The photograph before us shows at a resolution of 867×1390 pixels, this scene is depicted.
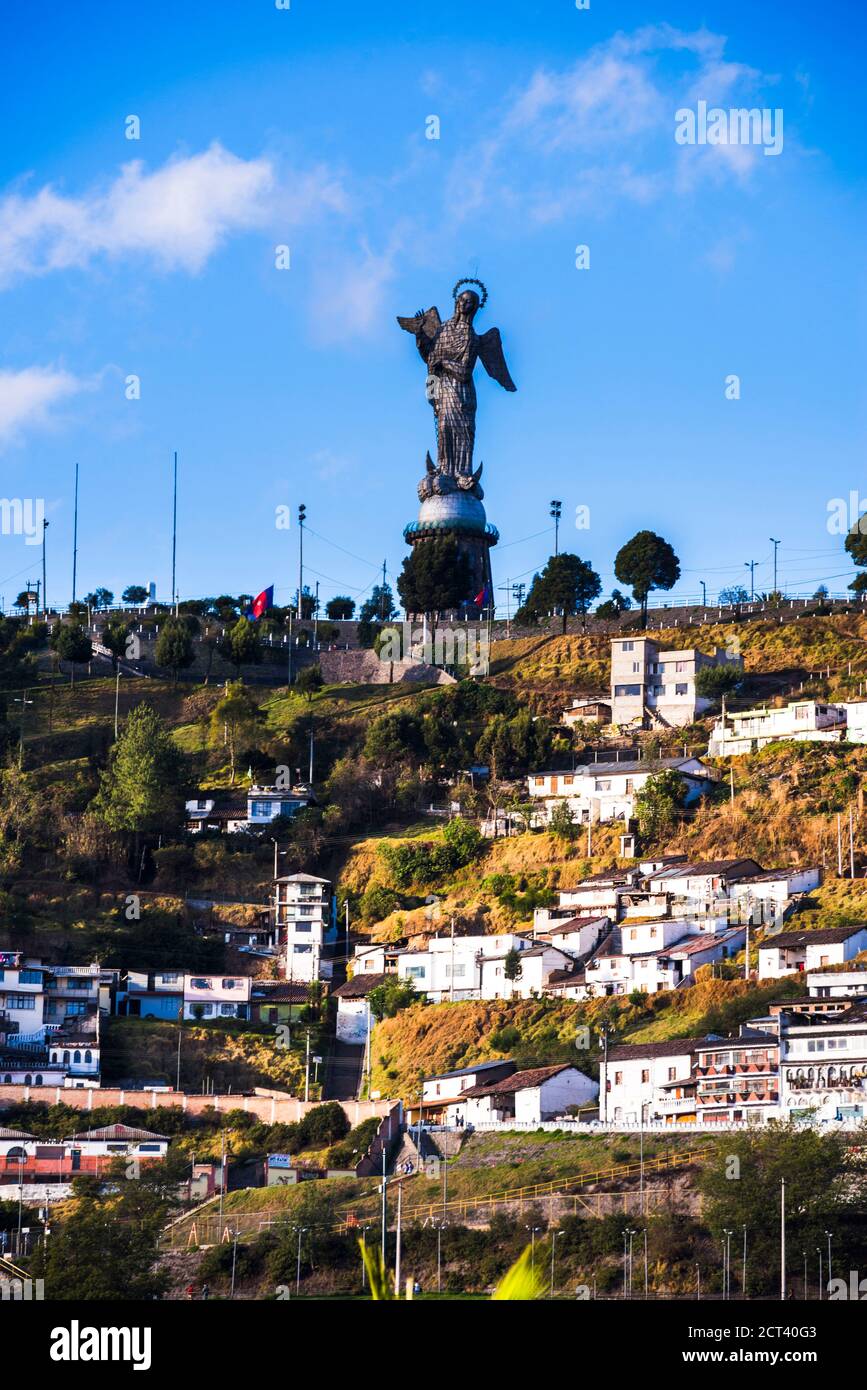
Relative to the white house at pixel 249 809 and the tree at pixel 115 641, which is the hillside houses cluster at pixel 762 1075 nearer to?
the white house at pixel 249 809

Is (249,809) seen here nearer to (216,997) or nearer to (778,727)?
(216,997)

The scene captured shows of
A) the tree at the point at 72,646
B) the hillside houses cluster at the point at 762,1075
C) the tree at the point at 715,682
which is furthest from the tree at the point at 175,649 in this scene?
the hillside houses cluster at the point at 762,1075

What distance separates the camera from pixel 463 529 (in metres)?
A: 120

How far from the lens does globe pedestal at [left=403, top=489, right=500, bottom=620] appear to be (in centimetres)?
11944

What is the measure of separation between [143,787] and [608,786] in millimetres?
20119

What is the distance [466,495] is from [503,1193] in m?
68.3

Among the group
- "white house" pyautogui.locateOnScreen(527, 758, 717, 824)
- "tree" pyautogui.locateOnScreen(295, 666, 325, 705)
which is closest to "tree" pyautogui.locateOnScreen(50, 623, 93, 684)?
"tree" pyautogui.locateOnScreen(295, 666, 325, 705)

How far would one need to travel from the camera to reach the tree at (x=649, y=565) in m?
111

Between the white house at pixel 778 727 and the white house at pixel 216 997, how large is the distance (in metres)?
25.2

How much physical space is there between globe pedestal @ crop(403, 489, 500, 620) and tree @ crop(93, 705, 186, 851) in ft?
91.9

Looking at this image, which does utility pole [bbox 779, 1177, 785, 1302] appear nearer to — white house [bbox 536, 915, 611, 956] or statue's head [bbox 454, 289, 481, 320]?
white house [bbox 536, 915, 611, 956]

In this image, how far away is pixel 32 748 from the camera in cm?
10312

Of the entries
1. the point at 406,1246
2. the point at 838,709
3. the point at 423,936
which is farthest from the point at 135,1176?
the point at 838,709

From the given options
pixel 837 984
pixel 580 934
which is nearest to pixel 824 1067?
pixel 837 984
